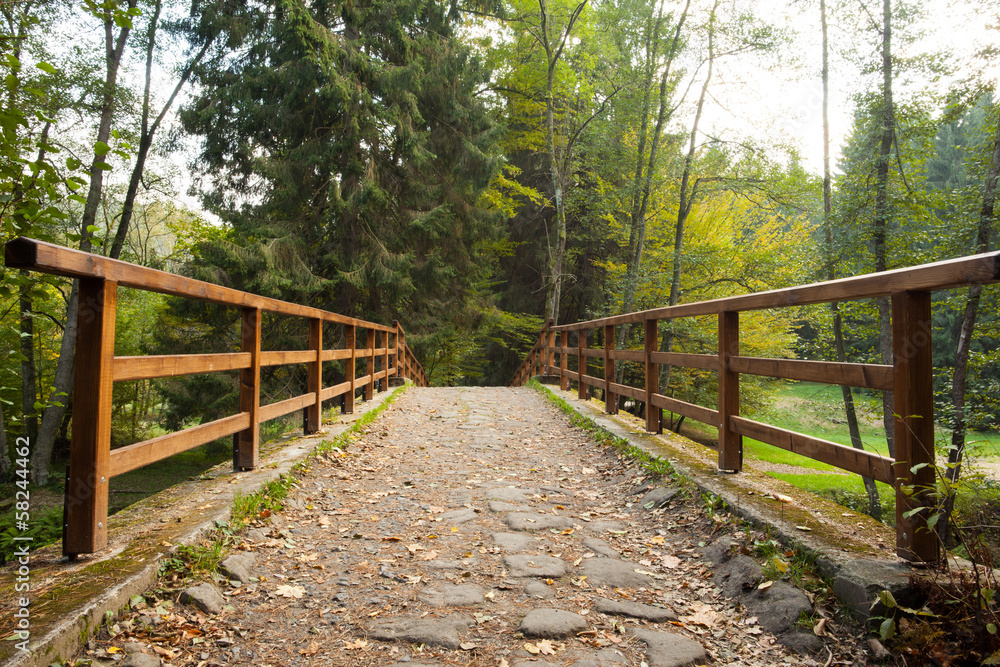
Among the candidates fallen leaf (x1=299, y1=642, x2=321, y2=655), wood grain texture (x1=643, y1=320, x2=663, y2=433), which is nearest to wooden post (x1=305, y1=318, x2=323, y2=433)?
wood grain texture (x1=643, y1=320, x2=663, y2=433)

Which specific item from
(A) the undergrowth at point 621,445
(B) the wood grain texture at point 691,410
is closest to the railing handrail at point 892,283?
(B) the wood grain texture at point 691,410

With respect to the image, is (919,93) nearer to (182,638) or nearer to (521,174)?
(521,174)

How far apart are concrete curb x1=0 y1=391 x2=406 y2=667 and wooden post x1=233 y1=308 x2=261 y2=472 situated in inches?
10.0

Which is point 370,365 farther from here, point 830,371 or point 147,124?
point 147,124

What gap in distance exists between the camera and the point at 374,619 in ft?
7.62

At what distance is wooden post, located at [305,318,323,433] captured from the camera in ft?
17.0

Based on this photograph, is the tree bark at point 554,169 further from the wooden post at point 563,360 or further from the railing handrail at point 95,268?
the railing handrail at point 95,268

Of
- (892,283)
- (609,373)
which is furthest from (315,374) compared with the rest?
(892,283)

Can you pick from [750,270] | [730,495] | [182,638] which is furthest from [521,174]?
[182,638]

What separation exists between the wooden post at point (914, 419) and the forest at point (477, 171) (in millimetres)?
8177

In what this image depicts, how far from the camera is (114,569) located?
2148 mm

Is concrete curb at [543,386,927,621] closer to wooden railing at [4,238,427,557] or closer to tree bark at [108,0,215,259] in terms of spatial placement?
wooden railing at [4,238,427,557]

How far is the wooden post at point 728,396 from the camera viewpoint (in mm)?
3646

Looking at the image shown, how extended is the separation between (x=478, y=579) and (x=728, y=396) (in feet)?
6.84
